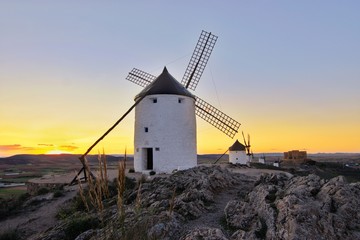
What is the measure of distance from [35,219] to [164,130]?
1182cm

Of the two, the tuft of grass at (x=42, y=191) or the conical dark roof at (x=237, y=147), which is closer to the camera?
the tuft of grass at (x=42, y=191)

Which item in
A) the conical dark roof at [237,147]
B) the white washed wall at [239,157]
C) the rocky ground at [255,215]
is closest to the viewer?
the rocky ground at [255,215]

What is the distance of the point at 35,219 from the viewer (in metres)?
15.5

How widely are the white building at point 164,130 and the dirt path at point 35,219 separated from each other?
24.8 feet

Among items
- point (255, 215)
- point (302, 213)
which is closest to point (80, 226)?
point (255, 215)

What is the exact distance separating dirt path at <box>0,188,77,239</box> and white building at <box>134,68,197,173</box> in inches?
298

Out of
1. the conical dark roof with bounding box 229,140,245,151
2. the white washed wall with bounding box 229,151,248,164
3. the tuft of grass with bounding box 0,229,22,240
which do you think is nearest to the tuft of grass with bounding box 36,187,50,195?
the tuft of grass with bounding box 0,229,22,240

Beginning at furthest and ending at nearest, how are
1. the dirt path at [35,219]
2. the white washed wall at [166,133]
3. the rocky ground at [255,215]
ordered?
the white washed wall at [166,133] → the dirt path at [35,219] → the rocky ground at [255,215]

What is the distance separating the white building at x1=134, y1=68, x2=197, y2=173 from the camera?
985 inches

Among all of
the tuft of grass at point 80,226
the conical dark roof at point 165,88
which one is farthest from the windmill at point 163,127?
the tuft of grass at point 80,226

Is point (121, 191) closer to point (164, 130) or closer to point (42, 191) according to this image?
point (42, 191)

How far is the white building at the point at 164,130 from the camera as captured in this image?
25.0 metres

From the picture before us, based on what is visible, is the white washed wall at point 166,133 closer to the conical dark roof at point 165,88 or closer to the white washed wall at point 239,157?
the conical dark roof at point 165,88

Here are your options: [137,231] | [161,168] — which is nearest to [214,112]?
[161,168]
